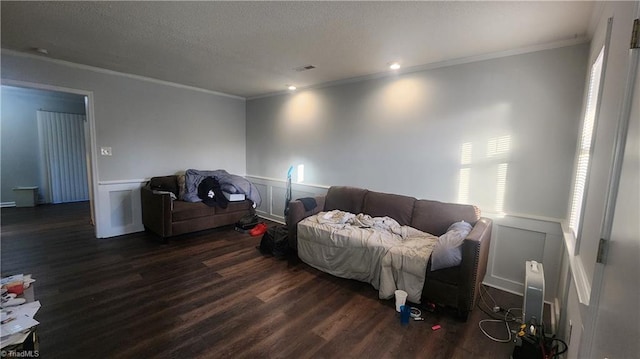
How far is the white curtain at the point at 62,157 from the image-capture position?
5.84 metres

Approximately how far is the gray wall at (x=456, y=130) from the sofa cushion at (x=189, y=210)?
1.67 m

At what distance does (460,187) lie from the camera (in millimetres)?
2932

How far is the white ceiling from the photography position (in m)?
1.93

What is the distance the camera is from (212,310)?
2.24 metres

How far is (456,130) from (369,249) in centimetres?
164

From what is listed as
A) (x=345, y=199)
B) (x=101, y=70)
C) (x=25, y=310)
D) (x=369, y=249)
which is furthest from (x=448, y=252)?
(x=101, y=70)

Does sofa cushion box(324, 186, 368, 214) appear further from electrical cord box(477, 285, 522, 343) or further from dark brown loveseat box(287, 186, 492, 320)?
electrical cord box(477, 285, 522, 343)

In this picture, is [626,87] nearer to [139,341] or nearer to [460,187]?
[460,187]

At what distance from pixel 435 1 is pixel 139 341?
3.13 m

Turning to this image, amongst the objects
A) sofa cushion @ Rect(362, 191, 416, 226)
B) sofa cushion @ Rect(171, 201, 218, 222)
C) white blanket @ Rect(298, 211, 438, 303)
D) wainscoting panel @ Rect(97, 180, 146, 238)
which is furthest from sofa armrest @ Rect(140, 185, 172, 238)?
sofa cushion @ Rect(362, 191, 416, 226)

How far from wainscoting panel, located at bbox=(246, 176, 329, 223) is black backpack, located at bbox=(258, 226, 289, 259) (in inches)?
44.1

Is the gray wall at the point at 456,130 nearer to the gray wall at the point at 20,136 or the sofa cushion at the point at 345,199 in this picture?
the sofa cushion at the point at 345,199

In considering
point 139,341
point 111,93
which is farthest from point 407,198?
point 111,93

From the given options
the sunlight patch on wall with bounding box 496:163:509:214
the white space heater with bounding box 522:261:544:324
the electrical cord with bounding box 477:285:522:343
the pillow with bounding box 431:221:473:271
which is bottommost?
the electrical cord with bounding box 477:285:522:343
